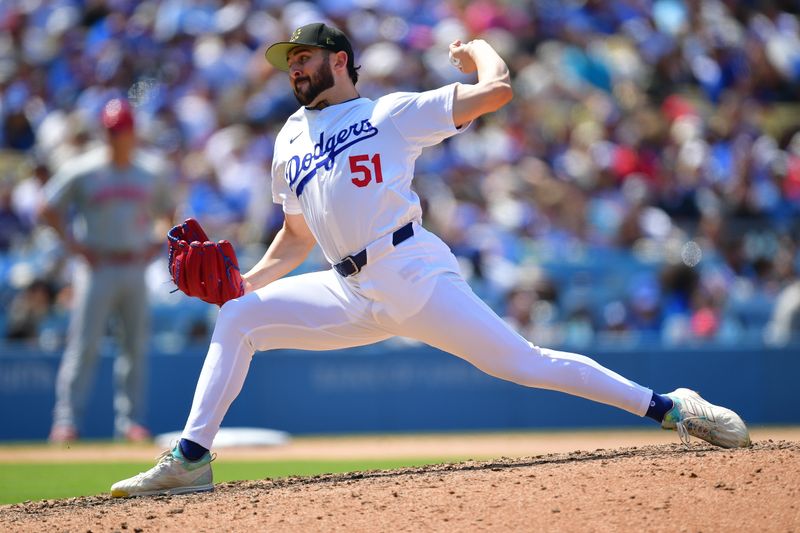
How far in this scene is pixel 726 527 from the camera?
4.29 m

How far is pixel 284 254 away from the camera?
5629mm

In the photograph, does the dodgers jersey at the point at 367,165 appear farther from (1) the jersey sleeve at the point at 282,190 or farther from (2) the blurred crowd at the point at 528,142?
(2) the blurred crowd at the point at 528,142

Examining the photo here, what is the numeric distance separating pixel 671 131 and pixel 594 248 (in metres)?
3.03

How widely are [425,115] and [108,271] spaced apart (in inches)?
208

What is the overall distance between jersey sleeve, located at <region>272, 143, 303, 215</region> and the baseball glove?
329 mm

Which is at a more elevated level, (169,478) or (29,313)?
(29,313)

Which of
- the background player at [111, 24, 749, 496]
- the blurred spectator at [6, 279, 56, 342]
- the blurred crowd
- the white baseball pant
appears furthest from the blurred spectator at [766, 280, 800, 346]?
the blurred spectator at [6, 279, 56, 342]

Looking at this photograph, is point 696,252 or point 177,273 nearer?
point 177,273

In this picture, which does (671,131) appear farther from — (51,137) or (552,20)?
(51,137)

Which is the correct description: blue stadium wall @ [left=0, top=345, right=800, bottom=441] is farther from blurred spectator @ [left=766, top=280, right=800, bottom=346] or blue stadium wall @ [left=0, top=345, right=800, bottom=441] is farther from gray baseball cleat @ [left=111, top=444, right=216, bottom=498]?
gray baseball cleat @ [left=111, top=444, right=216, bottom=498]

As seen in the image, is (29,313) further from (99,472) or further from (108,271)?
(99,472)

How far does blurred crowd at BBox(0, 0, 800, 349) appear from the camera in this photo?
11.9m

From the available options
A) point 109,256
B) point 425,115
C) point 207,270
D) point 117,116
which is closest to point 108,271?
point 109,256

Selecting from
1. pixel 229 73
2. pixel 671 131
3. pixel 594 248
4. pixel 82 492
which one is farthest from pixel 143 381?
pixel 671 131
